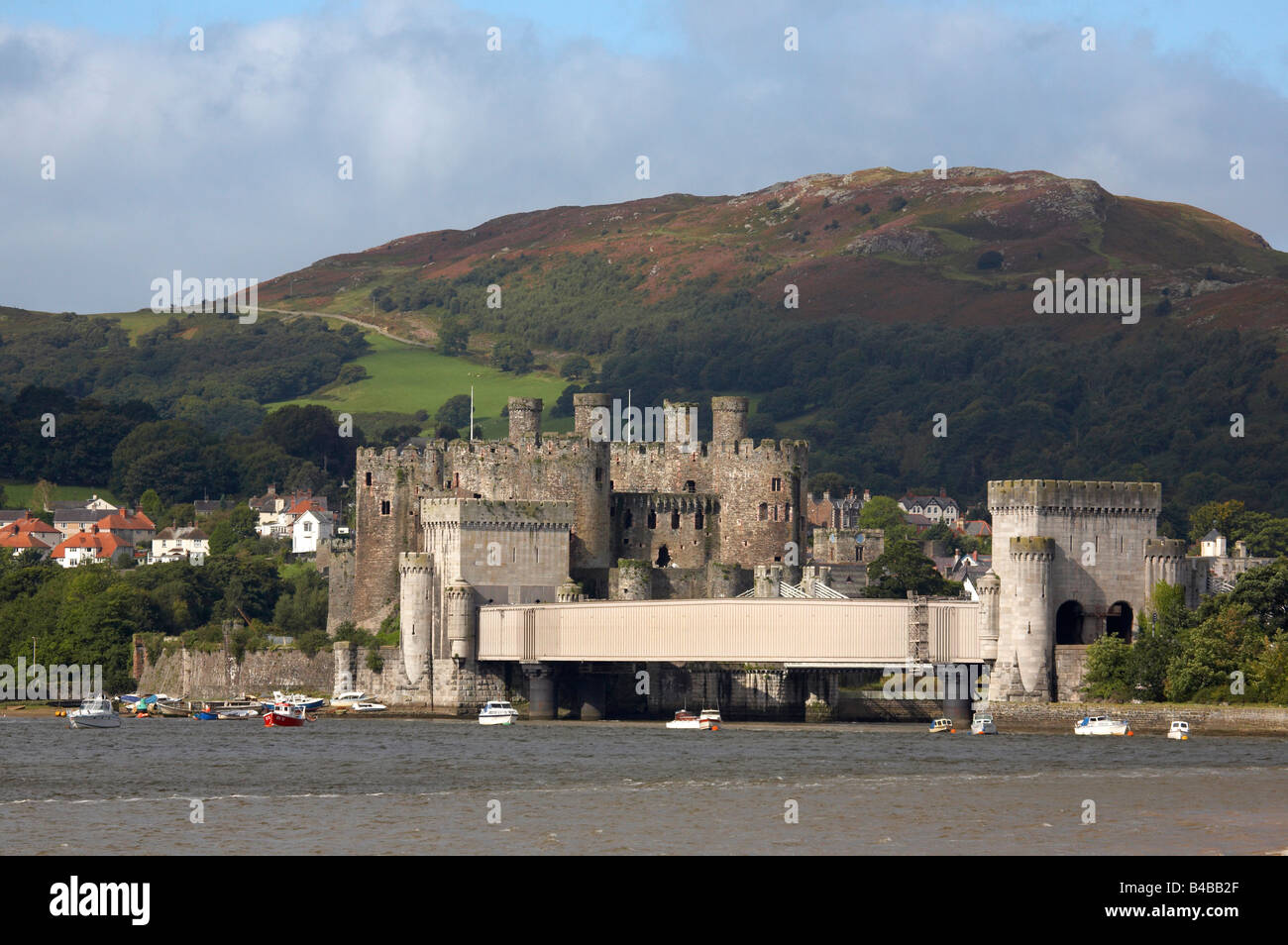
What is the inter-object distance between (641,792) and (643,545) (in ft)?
154

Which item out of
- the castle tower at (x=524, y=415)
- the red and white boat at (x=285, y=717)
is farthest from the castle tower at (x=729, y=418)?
the red and white boat at (x=285, y=717)

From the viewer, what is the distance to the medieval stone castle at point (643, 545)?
9894 centimetres

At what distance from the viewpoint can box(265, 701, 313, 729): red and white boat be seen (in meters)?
107

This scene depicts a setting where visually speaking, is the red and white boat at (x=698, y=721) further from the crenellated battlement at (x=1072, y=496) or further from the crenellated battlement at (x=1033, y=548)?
the crenellated battlement at (x=1072, y=496)

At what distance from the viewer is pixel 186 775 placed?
253 ft

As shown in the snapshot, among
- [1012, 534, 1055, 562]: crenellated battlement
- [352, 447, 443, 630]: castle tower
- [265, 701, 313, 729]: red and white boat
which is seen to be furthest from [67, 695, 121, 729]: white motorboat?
[1012, 534, 1055, 562]: crenellated battlement

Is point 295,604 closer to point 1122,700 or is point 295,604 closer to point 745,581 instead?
point 745,581

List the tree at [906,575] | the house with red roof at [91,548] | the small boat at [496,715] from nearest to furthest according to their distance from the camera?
the small boat at [496,715], the tree at [906,575], the house with red roof at [91,548]

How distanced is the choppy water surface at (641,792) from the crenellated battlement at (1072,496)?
34.5 ft

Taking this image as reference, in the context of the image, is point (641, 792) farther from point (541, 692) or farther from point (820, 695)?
point (820, 695)

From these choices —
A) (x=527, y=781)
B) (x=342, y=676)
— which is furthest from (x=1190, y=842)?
(x=342, y=676)

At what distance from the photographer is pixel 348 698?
366ft

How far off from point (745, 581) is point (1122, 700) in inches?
803
